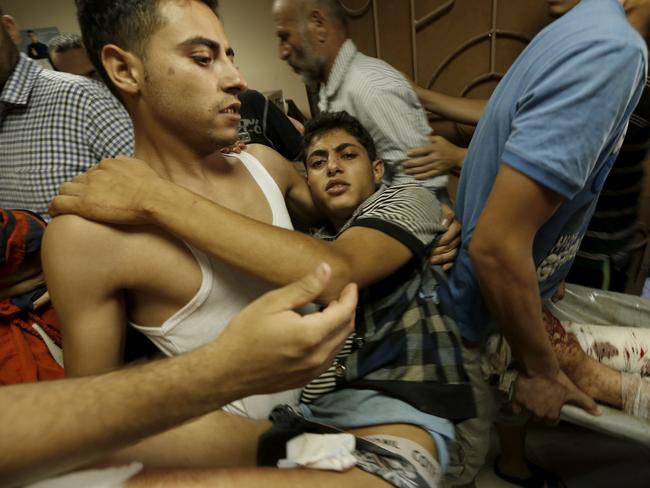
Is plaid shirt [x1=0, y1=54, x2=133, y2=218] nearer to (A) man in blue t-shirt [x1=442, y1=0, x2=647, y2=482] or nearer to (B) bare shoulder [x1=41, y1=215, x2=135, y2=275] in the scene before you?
(B) bare shoulder [x1=41, y1=215, x2=135, y2=275]

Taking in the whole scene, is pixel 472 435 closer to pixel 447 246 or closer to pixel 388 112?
pixel 447 246

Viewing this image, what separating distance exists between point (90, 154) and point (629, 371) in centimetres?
174

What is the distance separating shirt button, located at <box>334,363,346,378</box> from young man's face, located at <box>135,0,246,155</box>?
0.56 metres

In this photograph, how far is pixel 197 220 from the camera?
2.39ft

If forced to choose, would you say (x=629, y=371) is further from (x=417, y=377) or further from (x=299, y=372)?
(x=299, y=372)

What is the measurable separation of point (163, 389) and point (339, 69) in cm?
151

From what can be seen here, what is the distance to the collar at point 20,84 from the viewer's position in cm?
127

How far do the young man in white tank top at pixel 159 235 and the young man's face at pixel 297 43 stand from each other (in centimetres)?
91

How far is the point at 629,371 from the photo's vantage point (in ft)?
3.62

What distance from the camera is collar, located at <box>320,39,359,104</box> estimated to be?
66.3 inches

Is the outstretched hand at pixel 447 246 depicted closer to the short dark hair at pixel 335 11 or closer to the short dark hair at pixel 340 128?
the short dark hair at pixel 340 128

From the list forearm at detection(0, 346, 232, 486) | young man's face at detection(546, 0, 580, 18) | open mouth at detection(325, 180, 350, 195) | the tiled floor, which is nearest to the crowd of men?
forearm at detection(0, 346, 232, 486)

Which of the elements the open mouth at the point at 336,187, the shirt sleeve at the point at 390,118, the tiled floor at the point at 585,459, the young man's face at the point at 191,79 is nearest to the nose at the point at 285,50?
the shirt sleeve at the point at 390,118

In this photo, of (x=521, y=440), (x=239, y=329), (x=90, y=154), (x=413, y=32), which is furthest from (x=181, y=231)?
(x=413, y=32)
